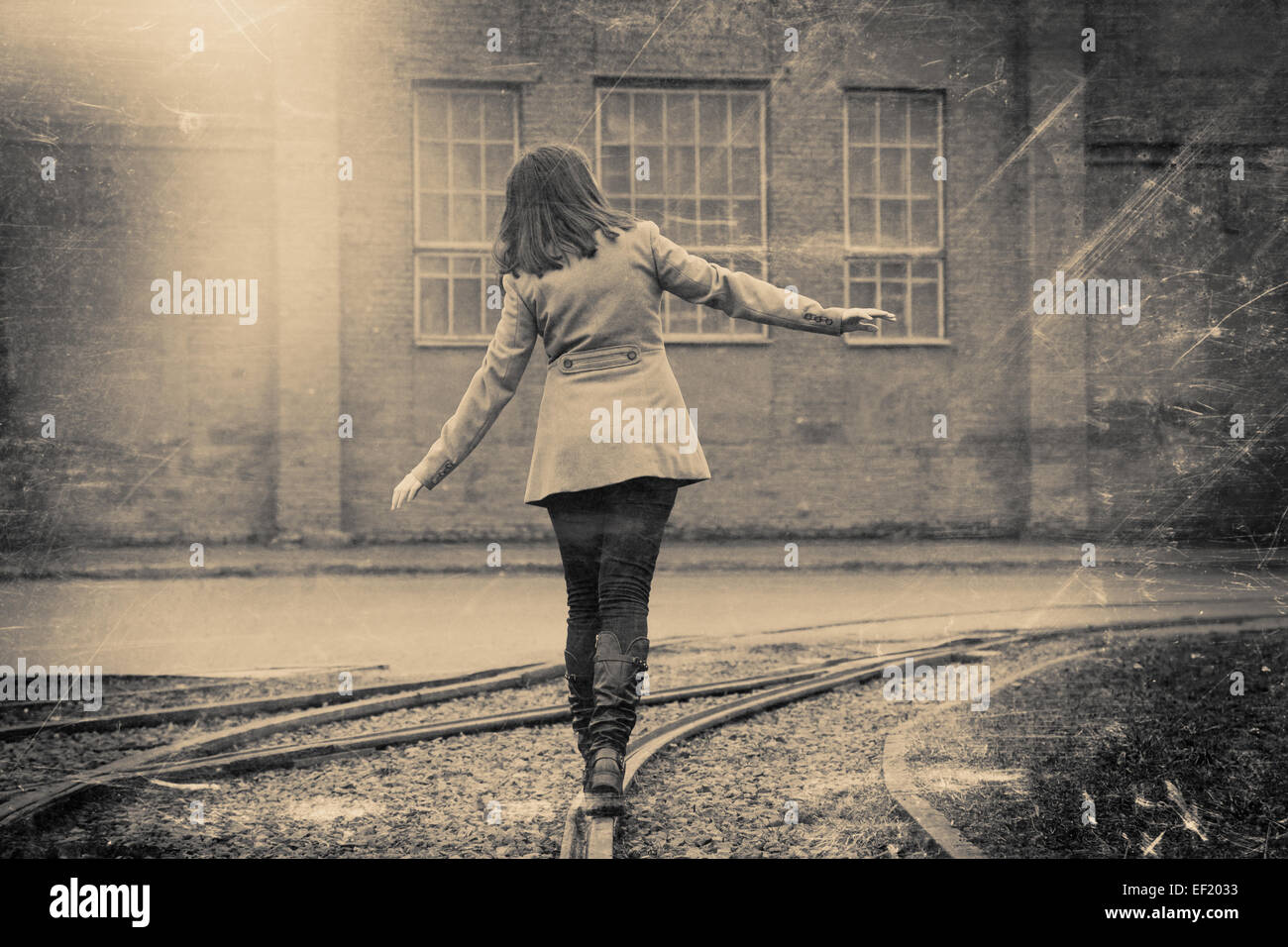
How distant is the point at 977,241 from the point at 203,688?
13.1 ft

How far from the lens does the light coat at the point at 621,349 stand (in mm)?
3064

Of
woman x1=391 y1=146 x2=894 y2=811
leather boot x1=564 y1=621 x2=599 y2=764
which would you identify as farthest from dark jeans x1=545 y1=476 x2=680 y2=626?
leather boot x1=564 y1=621 x2=599 y2=764

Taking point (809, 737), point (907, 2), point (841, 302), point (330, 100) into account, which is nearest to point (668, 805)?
point (809, 737)

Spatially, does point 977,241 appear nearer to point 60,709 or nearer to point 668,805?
point 668,805

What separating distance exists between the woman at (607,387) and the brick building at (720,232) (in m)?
0.94

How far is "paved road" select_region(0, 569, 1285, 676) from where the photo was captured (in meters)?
4.36

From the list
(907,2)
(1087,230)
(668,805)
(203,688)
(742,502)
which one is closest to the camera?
(668,805)

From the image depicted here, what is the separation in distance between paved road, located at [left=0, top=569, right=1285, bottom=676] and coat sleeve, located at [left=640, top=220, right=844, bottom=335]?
7.28ft

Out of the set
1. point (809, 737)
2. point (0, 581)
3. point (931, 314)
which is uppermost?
point (931, 314)

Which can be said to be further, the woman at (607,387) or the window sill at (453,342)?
the window sill at (453,342)

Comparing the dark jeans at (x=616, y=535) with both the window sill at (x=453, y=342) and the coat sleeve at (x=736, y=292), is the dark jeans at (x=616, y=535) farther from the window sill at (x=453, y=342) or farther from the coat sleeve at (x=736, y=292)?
the window sill at (x=453, y=342)

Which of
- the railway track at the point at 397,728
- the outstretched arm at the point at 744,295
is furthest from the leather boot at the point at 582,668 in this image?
the outstretched arm at the point at 744,295

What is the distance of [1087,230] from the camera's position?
13.6ft
